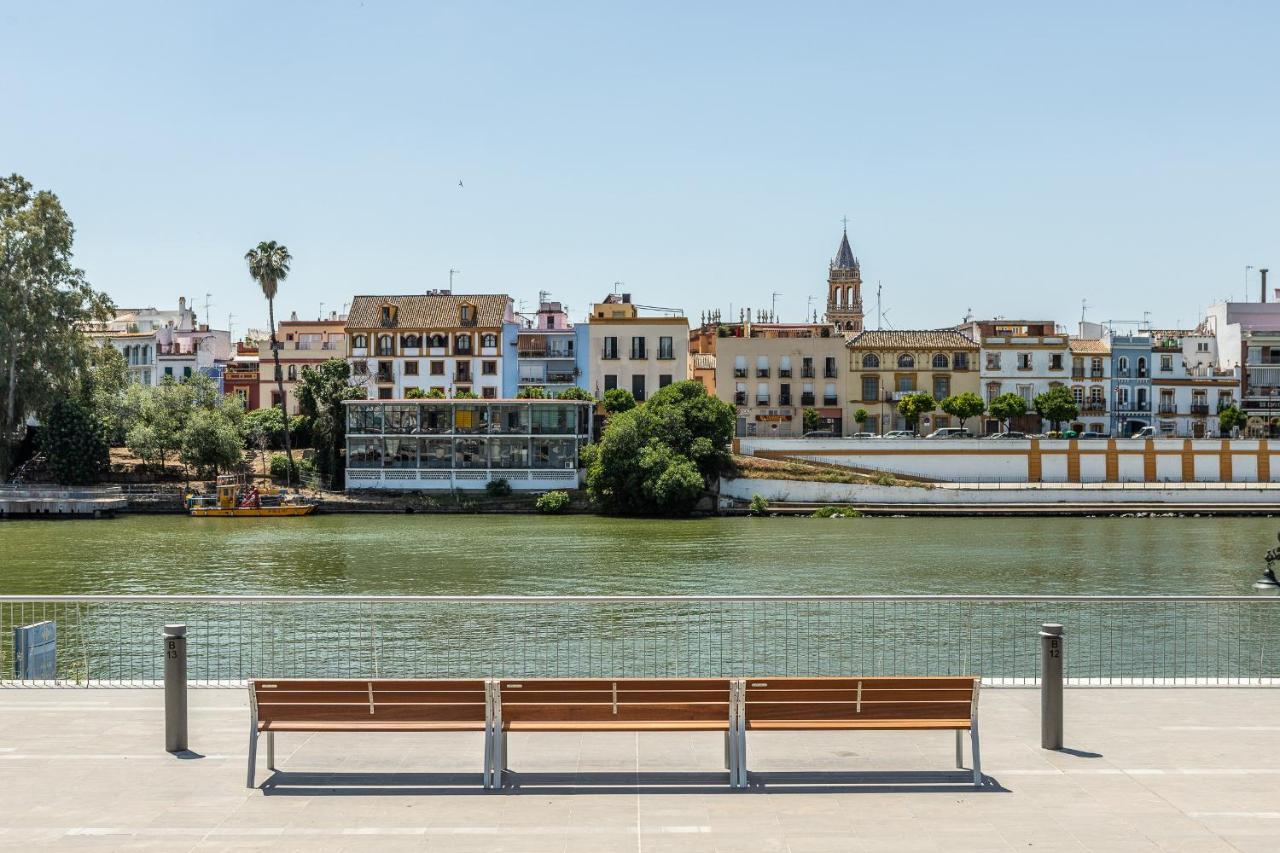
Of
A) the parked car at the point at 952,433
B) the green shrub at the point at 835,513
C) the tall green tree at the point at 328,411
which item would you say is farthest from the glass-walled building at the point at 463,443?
the parked car at the point at 952,433

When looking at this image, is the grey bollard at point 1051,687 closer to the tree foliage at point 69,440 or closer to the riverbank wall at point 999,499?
the riverbank wall at point 999,499

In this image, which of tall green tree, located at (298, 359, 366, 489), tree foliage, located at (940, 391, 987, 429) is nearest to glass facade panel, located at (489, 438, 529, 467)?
tall green tree, located at (298, 359, 366, 489)

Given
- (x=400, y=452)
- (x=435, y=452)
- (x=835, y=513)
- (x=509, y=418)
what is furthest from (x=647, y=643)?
(x=400, y=452)

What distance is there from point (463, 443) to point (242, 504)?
484 inches

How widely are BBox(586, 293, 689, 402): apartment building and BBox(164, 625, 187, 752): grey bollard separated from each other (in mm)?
73545

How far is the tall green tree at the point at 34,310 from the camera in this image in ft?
218

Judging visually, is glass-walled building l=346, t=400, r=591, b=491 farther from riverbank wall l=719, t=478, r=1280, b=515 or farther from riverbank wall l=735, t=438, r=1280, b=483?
riverbank wall l=735, t=438, r=1280, b=483

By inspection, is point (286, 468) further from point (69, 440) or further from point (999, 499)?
point (999, 499)

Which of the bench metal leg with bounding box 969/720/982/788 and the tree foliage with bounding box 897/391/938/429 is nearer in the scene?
the bench metal leg with bounding box 969/720/982/788

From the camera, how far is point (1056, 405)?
83.1 metres

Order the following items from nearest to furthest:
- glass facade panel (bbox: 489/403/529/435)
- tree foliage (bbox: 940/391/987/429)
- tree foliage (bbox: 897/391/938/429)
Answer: glass facade panel (bbox: 489/403/529/435), tree foliage (bbox: 940/391/987/429), tree foliage (bbox: 897/391/938/429)

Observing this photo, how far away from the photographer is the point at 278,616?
30000 millimetres

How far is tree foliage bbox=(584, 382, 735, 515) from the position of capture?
62.8 m

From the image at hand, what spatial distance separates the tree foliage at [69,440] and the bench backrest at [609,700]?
65663 millimetres
